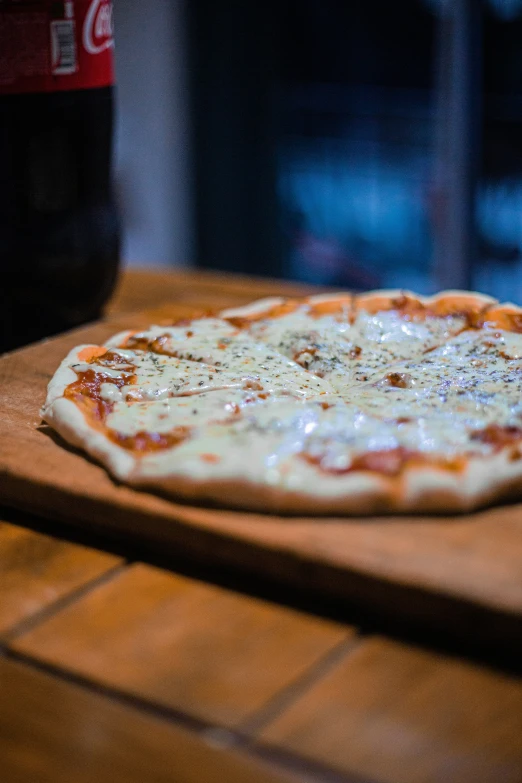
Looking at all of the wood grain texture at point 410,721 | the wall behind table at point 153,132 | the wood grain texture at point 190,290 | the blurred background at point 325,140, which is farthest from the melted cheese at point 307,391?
the wall behind table at point 153,132

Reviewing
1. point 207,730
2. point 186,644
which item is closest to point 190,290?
point 186,644

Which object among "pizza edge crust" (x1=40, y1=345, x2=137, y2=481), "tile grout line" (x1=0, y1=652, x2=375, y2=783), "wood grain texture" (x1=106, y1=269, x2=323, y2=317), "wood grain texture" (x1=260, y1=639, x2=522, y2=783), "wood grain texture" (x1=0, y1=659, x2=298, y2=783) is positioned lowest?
"wood grain texture" (x1=0, y1=659, x2=298, y2=783)

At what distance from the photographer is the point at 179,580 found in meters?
0.89

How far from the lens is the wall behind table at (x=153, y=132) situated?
3.79 metres

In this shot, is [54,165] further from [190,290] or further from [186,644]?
[186,644]

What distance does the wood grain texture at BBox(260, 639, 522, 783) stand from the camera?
0.65 m

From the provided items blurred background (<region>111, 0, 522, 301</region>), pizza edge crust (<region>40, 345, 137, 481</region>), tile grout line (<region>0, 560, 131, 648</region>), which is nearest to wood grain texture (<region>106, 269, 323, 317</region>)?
pizza edge crust (<region>40, 345, 137, 481</region>)

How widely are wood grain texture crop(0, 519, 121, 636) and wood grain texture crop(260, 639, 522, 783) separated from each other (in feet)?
0.92

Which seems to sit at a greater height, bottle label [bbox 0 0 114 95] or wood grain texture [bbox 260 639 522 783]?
bottle label [bbox 0 0 114 95]

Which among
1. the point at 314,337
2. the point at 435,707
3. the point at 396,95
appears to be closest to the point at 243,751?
the point at 435,707

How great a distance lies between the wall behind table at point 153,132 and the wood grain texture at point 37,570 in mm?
3123

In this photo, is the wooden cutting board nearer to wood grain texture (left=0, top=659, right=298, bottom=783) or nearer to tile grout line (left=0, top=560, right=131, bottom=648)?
tile grout line (left=0, top=560, right=131, bottom=648)

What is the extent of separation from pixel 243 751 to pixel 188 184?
11.9 ft

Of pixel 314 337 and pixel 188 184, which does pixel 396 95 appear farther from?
pixel 314 337
